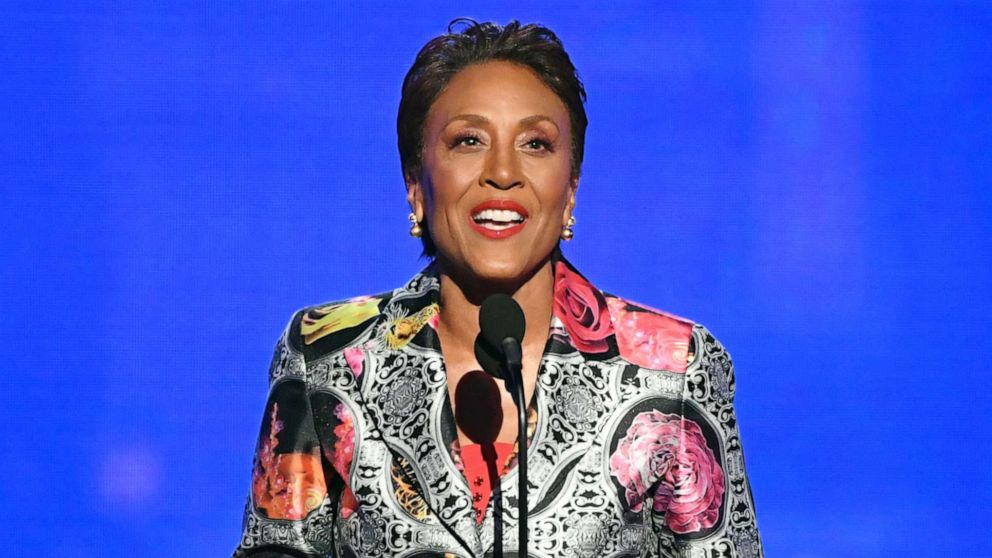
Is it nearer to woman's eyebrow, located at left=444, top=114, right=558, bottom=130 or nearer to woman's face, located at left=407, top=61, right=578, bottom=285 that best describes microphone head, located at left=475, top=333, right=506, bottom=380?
woman's face, located at left=407, top=61, right=578, bottom=285

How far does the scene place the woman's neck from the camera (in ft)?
8.72

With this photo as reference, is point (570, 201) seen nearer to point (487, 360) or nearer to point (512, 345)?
point (487, 360)

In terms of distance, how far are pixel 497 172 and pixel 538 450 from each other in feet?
1.37

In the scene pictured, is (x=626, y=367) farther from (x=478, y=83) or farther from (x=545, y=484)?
(x=478, y=83)

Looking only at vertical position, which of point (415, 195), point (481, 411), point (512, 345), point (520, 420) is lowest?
point (520, 420)

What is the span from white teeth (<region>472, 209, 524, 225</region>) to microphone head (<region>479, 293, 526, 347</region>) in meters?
0.35

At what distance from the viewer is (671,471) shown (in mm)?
2559

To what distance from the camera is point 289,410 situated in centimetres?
262

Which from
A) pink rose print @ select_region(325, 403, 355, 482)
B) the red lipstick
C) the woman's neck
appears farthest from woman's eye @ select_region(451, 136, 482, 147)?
pink rose print @ select_region(325, 403, 355, 482)

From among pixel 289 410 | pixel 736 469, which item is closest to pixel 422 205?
pixel 289 410

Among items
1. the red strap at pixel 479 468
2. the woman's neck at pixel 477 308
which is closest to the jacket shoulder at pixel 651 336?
the woman's neck at pixel 477 308

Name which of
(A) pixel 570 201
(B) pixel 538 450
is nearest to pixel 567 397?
(B) pixel 538 450

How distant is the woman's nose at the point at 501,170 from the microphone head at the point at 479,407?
30 centimetres

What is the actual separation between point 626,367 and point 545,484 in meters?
0.24
